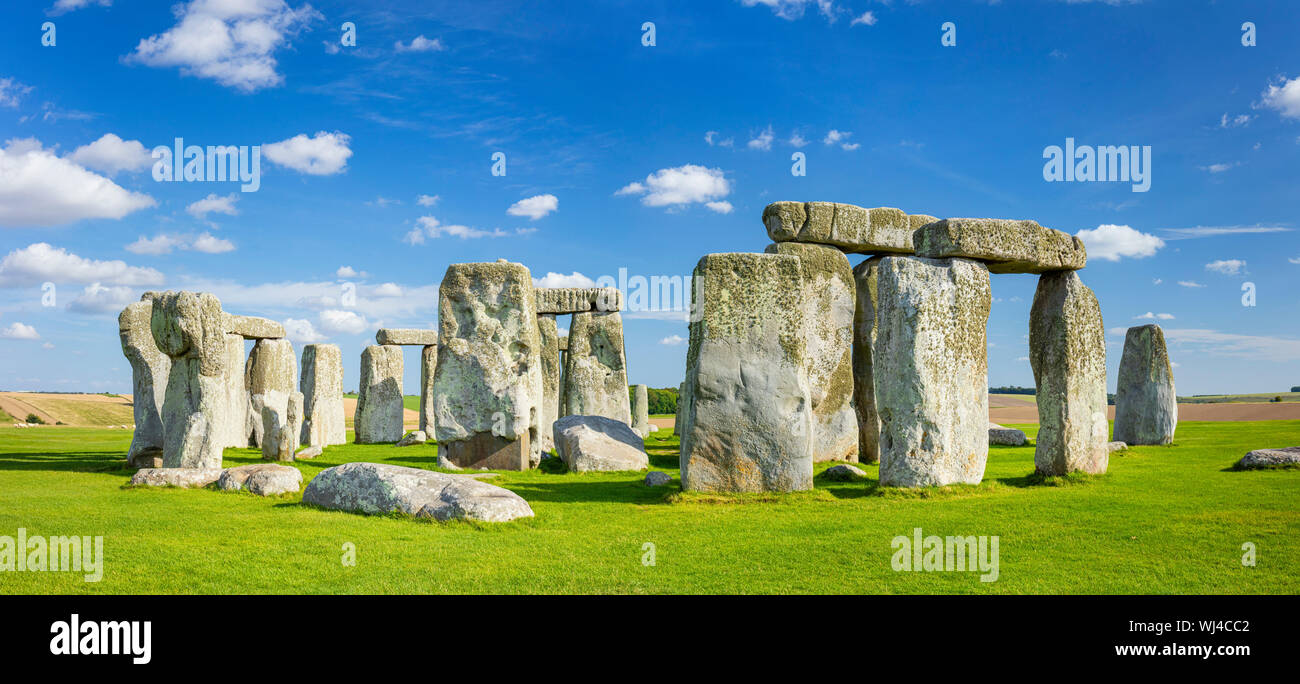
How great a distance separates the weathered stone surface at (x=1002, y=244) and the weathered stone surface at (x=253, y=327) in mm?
16377

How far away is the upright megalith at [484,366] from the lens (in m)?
15.8

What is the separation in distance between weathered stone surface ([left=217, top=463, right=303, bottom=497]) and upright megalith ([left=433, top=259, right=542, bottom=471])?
381 centimetres

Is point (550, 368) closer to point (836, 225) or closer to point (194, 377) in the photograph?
point (836, 225)

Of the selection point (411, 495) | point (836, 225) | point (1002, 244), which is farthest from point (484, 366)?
point (1002, 244)

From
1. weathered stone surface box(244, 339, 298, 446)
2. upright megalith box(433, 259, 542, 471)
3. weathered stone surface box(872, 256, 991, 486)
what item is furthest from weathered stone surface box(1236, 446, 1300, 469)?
weathered stone surface box(244, 339, 298, 446)

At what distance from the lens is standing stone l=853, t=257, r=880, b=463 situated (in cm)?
1581

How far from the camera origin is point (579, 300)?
23000 mm

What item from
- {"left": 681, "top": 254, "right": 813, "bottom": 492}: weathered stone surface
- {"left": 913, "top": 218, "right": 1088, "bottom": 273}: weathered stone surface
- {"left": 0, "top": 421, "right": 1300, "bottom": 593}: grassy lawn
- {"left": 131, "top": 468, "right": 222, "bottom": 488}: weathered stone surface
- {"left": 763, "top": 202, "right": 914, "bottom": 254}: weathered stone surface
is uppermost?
{"left": 763, "top": 202, "right": 914, "bottom": 254}: weathered stone surface

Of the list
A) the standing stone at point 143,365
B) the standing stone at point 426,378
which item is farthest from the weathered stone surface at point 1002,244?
the standing stone at point 426,378

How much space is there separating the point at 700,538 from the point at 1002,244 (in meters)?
6.19

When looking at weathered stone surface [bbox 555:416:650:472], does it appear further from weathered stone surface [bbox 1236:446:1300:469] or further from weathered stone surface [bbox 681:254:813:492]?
weathered stone surface [bbox 1236:446:1300:469]

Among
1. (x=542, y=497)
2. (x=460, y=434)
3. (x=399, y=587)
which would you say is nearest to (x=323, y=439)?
(x=460, y=434)

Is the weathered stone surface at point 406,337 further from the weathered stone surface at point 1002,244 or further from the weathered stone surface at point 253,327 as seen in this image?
the weathered stone surface at point 1002,244

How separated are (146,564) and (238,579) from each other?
1202 millimetres
